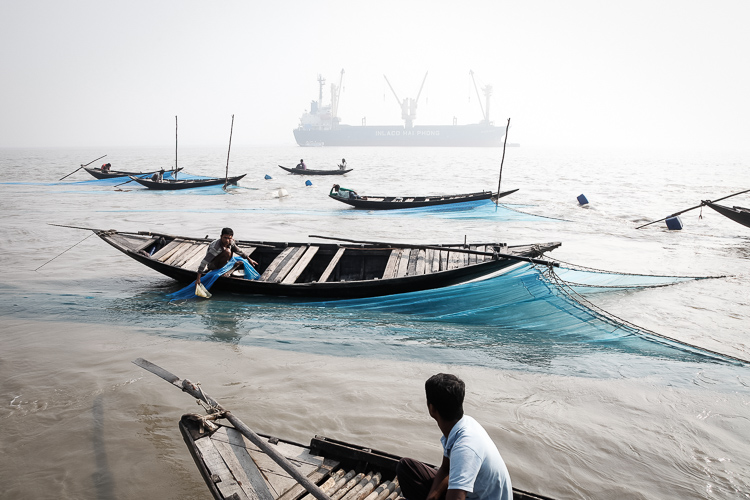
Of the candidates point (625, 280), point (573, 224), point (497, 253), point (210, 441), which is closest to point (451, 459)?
point (210, 441)

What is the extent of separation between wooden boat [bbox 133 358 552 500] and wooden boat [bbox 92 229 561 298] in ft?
13.4

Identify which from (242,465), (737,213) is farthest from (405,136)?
(242,465)

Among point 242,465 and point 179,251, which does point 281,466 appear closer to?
point 242,465

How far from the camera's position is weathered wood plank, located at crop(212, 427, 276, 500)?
10.8ft

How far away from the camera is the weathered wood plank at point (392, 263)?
25.7 ft

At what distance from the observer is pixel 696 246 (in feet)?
49.7

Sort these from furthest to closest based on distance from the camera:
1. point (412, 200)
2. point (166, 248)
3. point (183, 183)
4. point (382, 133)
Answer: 1. point (382, 133)
2. point (183, 183)
3. point (412, 200)
4. point (166, 248)

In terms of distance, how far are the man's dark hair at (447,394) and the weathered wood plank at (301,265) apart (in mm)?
5727

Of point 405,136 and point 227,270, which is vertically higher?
point 405,136

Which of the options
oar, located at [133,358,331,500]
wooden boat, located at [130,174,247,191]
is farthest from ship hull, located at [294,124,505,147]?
oar, located at [133,358,331,500]

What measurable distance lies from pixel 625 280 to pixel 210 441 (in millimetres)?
7283

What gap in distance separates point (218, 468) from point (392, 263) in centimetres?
508

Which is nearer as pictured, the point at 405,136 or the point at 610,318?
the point at 610,318

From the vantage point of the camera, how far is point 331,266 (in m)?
8.38
